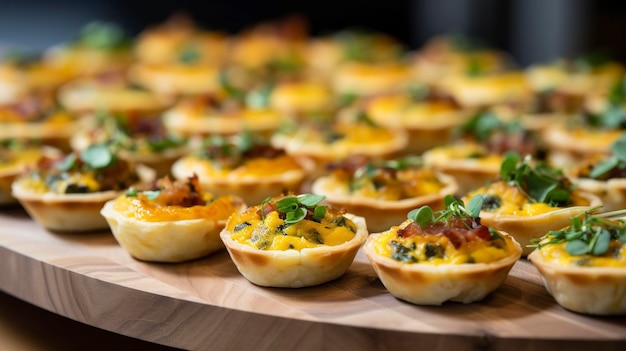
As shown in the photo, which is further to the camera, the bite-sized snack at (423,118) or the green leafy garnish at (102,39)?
the green leafy garnish at (102,39)

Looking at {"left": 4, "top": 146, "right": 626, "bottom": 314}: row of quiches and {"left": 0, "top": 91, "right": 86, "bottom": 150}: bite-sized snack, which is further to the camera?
{"left": 0, "top": 91, "right": 86, "bottom": 150}: bite-sized snack

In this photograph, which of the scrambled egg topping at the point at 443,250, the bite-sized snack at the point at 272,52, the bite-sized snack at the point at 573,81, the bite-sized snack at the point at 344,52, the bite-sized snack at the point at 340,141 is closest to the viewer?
the scrambled egg topping at the point at 443,250

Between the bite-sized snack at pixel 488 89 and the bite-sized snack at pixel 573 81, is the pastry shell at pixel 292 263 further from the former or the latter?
the bite-sized snack at pixel 488 89

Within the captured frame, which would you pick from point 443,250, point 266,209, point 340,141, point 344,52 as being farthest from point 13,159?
point 344,52

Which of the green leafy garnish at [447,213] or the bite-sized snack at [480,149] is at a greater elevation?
the green leafy garnish at [447,213]

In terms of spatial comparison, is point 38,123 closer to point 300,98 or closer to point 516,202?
point 300,98

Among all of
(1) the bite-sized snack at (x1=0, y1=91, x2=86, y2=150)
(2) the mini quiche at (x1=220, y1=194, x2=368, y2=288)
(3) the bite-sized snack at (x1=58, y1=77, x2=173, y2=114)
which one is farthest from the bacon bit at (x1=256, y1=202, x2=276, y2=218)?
(3) the bite-sized snack at (x1=58, y1=77, x2=173, y2=114)

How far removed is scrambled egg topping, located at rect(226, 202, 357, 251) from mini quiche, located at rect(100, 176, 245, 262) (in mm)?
233

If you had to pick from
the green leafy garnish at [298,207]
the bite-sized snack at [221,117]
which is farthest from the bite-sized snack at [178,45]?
the green leafy garnish at [298,207]

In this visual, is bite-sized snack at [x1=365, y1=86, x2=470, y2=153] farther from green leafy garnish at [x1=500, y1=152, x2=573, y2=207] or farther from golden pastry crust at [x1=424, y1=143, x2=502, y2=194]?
green leafy garnish at [x1=500, y1=152, x2=573, y2=207]

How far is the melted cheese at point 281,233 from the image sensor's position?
312 centimetres

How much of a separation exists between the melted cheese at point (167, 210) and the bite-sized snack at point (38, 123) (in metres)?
2.13

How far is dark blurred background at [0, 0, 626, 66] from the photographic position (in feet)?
36.9

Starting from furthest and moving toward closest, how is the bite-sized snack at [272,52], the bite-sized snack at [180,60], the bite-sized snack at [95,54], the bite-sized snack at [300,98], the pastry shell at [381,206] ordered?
the bite-sized snack at [95,54] < the bite-sized snack at [272,52] < the bite-sized snack at [180,60] < the bite-sized snack at [300,98] < the pastry shell at [381,206]
